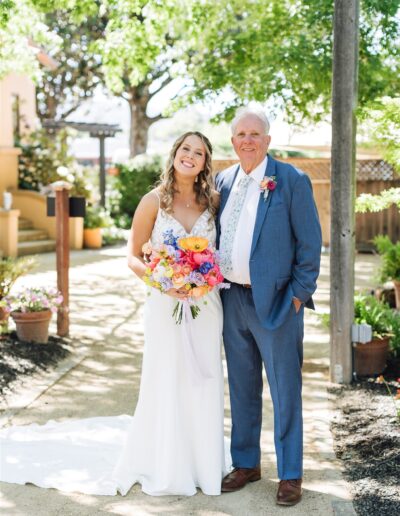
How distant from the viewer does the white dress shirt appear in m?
3.93

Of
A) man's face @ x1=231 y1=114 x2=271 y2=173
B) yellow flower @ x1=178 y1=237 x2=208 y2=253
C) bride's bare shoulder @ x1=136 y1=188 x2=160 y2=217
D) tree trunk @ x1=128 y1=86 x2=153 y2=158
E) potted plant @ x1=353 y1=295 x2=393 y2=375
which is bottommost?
potted plant @ x1=353 y1=295 x2=393 y2=375

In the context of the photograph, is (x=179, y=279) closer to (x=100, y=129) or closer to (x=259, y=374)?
(x=259, y=374)

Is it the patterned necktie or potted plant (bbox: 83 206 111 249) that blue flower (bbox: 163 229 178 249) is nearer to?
the patterned necktie

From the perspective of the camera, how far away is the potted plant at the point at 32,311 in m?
7.01

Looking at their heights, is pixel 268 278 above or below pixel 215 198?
below

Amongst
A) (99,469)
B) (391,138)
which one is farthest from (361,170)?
(99,469)

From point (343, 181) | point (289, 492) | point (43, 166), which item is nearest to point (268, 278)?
point (289, 492)

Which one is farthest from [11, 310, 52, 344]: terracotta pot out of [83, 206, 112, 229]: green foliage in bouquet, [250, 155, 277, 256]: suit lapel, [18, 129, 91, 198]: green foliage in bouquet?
[18, 129, 91, 198]: green foliage in bouquet

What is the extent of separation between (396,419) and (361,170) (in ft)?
40.2

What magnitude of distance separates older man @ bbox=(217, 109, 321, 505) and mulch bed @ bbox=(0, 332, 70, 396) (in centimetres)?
245

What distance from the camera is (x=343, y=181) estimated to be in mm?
6035

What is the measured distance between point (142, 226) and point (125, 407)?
199 cm

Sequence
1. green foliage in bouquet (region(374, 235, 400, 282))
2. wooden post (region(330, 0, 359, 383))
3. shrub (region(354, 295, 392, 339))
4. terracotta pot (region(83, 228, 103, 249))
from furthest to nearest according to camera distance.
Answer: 1. terracotta pot (region(83, 228, 103, 249))
2. green foliage in bouquet (region(374, 235, 400, 282))
3. shrub (region(354, 295, 392, 339))
4. wooden post (region(330, 0, 359, 383))

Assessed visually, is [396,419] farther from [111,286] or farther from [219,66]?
[111,286]
